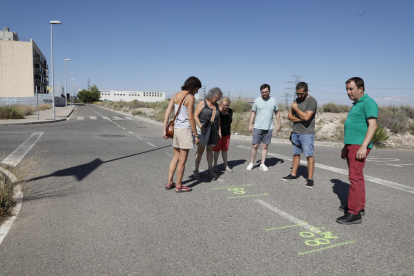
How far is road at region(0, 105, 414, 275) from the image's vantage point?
9.50 ft

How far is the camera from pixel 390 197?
5.39 meters

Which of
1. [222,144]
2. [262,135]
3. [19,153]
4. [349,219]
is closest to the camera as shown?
[349,219]

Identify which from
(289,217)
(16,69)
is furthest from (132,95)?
(289,217)

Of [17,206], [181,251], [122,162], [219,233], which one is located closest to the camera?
[181,251]

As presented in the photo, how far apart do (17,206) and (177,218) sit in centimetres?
234

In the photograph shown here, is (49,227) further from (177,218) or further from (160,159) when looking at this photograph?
(160,159)

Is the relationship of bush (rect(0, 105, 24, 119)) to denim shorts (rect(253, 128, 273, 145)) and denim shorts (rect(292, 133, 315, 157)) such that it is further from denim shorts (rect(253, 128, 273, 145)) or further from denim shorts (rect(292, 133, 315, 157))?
denim shorts (rect(292, 133, 315, 157))

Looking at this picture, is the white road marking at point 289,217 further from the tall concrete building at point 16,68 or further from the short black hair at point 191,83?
the tall concrete building at point 16,68

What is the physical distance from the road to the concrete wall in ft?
230

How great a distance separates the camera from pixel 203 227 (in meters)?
3.78

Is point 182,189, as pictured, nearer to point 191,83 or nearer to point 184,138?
point 184,138

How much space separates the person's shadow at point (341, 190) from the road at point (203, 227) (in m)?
0.02

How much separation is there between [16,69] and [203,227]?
247 feet

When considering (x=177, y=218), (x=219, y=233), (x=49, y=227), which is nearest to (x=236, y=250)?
(x=219, y=233)
